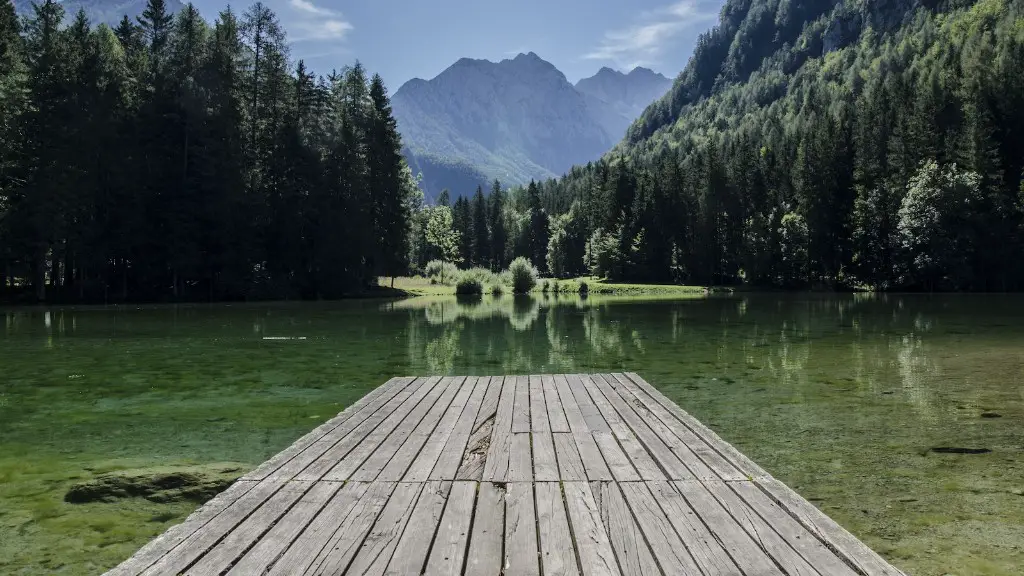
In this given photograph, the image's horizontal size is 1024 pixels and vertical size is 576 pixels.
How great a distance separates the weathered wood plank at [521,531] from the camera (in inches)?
141

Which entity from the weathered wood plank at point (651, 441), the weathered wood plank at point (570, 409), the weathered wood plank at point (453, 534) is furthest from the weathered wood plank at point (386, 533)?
the weathered wood plank at point (570, 409)

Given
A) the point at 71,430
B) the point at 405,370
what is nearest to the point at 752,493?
the point at 71,430

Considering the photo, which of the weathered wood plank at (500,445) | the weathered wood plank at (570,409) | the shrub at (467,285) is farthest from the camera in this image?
the shrub at (467,285)

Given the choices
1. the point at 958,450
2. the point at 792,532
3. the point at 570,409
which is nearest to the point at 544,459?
the point at 792,532

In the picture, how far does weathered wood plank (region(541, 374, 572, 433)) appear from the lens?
7.34 m

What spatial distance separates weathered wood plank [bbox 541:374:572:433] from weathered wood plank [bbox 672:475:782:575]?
2343mm

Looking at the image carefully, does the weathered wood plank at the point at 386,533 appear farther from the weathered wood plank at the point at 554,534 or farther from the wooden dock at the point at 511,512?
the weathered wood plank at the point at 554,534

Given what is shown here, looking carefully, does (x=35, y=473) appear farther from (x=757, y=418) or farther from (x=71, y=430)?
(x=757, y=418)

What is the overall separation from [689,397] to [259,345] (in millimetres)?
15498

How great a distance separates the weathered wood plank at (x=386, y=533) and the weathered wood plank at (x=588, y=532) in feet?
3.42

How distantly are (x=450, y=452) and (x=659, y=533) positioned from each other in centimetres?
258

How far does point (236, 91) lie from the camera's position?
52969 mm

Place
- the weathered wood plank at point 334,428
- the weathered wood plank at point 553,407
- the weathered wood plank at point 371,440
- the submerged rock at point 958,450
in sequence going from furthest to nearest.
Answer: the submerged rock at point 958,450, the weathered wood plank at point 553,407, the weathered wood plank at point 334,428, the weathered wood plank at point 371,440

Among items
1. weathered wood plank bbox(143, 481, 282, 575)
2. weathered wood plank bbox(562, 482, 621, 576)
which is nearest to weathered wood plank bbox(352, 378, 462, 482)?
weathered wood plank bbox(143, 481, 282, 575)
